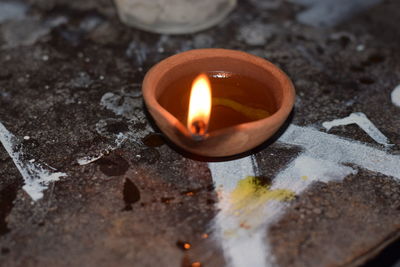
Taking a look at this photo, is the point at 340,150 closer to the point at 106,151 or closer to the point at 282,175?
the point at 282,175

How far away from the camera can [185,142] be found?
1.26 metres

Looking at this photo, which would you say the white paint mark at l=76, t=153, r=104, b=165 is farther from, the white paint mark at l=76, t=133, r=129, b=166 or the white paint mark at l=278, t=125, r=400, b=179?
the white paint mark at l=278, t=125, r=400, b=179

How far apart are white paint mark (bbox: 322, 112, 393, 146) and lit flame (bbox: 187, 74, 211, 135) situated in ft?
1.61

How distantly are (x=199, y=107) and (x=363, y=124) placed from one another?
645mm

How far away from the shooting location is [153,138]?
5.09 ft

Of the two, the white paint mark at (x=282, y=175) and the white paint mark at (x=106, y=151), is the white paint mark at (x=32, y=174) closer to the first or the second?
the white paint mark at (x=106, y=151)

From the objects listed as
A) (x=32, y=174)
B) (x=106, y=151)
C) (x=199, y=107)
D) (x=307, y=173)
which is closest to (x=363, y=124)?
(x=307, y=173)

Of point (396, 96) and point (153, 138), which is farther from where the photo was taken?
point (396, 96)

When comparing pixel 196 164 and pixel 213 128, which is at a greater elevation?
pixel 213 128

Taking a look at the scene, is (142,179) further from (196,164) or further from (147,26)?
(147,26)

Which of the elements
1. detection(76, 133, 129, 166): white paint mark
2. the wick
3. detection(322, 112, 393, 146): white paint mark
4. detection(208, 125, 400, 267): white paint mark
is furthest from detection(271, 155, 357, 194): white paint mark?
detection(76, 133, 129, 166): white paint mark

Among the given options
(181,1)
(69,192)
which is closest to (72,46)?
(181,1)

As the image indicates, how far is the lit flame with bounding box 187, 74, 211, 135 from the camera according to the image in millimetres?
1257

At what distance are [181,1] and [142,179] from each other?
88cm
